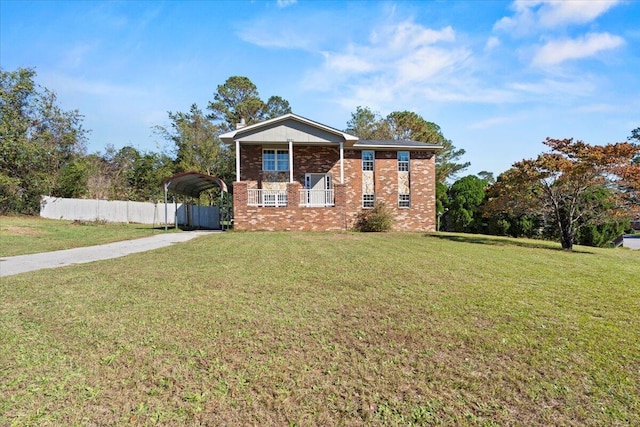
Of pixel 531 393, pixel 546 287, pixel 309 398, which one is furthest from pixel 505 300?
pixel 309 398

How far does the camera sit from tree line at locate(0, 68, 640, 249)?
12727 millimetres

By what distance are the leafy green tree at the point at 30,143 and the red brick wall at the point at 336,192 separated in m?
18.0

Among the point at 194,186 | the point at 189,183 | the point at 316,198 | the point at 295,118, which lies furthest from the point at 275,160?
the point at 194,186

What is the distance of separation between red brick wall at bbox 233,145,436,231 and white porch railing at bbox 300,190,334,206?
0.57m

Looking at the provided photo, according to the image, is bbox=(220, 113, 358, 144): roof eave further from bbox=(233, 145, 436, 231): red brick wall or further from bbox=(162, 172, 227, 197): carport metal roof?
bbox=(162, 172, 227, 197): carport metal roof

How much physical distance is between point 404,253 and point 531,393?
266 inches

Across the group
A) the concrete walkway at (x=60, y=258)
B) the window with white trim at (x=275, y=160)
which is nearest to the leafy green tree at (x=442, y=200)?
the window with white trim at (x=275, y=160)

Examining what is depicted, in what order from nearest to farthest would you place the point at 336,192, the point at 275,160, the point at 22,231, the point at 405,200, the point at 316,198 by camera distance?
the point at 22,231, the point at 336,192, the point at 316,198, the point at 275,160, the point at 405,200

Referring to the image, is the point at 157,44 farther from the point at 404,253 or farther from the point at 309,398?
the point at 309,398

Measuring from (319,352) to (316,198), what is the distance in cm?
1589

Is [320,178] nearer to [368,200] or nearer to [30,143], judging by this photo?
[368,200]

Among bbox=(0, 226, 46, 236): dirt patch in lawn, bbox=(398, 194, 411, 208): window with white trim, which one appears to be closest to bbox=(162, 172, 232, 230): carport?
bbox=(0, 226, 46, 236): dirt patch in lawn

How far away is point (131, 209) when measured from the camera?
26797 mm

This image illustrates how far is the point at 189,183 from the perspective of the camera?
22.0 m
